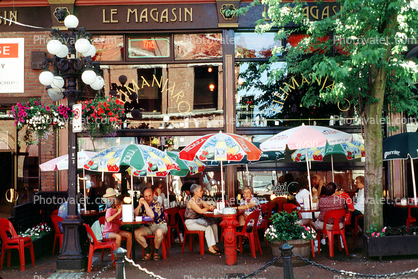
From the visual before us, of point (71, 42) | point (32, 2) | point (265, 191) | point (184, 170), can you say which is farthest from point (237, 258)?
point (32, 2)

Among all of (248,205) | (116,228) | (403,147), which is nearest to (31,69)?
(116,228)

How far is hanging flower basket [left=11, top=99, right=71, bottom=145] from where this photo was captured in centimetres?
772

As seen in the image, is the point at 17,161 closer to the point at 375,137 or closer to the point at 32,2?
the point at 32,2

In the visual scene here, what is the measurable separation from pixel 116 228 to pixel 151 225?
832mm

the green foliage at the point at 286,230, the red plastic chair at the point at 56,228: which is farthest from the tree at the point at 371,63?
the red plastic chair at the point at 56,228

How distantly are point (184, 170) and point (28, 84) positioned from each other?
5.33 meters

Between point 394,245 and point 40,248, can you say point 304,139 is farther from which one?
point 40,248

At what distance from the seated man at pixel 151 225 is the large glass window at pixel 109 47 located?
505 centimetres

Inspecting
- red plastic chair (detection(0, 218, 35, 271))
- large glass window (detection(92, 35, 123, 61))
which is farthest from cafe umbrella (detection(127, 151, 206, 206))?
large glass window (detection(92, 35, 123, 61))

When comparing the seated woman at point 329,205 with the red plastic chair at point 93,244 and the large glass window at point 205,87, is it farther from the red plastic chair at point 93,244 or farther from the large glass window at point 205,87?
the large glass window at point 205,87

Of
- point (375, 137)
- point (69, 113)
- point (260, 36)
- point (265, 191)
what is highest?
point (260, 36)

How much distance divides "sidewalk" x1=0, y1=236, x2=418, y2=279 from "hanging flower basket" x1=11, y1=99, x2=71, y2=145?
270cm

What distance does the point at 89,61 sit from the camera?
7902mm

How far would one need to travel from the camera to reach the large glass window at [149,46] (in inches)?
475
